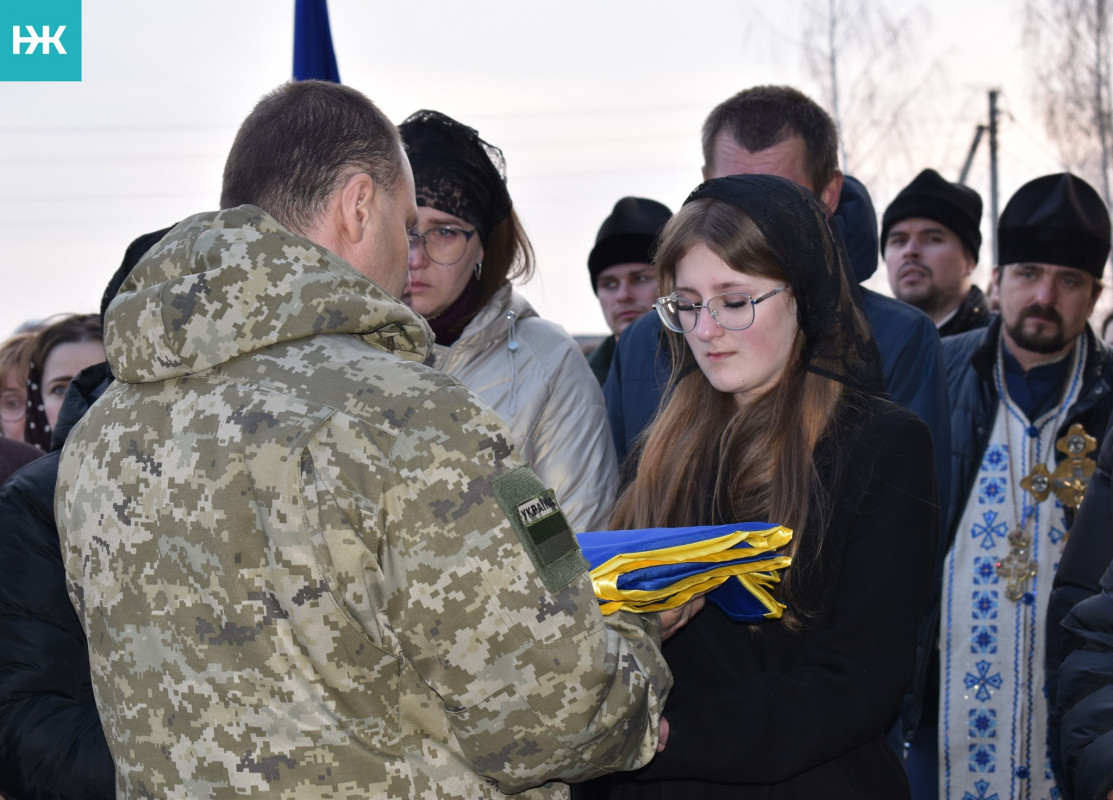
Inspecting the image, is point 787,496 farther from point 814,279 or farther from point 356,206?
point 356,206

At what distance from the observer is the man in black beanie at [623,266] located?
17.7 ft

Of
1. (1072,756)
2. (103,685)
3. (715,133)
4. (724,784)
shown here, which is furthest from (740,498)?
(715,133)

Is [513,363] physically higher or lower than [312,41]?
lower

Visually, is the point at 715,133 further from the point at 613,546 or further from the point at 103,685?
the point at 103,685

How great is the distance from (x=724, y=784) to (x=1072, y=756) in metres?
0.67

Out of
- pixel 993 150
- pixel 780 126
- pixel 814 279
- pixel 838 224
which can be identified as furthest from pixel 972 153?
pixel 814 279

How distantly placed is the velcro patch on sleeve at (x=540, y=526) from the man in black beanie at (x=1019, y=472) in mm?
2958

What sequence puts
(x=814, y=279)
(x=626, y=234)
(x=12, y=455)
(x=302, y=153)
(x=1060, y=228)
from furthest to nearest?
(x=626, y=234) → (x=1060, y=228) → (x=12, y=455) → (x=814, y=279) → (x=302, y=153)

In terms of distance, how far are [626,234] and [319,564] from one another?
155 inches

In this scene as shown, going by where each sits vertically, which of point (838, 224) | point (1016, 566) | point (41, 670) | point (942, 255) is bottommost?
point (1016, 566)

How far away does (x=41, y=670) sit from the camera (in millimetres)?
2307

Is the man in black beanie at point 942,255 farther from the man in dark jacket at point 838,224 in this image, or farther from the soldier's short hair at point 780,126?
the soldier's short hair at point 780,126

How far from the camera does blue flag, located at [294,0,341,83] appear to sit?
4.89 metres

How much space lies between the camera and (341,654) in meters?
1.69
